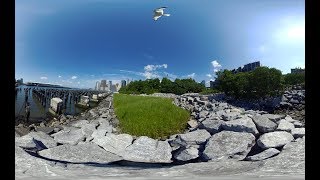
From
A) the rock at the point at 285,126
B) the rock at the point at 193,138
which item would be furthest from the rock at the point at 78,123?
the rock at the point at 285,126

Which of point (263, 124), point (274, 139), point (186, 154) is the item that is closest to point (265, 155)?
point (274, 139)

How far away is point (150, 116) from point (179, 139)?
0.33 metres

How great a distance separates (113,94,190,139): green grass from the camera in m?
3.94

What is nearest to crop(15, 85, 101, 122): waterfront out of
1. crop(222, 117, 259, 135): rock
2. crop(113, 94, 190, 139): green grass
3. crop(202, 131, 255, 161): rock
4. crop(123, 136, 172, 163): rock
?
crop(113, 94, 190, 139): green grass

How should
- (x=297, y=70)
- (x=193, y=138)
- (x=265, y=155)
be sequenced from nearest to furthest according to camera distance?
(x=297, y=70), (x=265, y=155), (x=193, y=138)

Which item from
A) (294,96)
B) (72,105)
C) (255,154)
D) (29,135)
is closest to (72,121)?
(72,105)

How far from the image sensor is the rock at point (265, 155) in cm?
383

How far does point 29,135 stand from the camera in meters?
3.85

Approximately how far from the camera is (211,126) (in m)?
4.03

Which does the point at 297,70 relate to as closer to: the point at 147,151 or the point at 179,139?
the point at 179,139
